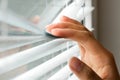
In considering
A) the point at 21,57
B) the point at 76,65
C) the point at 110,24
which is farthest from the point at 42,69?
the point at 110,24

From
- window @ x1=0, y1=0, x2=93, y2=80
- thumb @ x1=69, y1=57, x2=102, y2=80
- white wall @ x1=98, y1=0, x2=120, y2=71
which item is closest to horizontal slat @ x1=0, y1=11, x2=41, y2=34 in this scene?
window @ x1=0, y1=0, x2=93, y2=80

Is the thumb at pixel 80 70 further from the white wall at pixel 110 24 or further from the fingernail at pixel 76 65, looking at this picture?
the white wall at pixel 110 24

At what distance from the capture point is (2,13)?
16.9 inches

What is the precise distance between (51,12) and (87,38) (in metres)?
0.28

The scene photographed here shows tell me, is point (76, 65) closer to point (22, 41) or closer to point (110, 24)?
point (22, 41)

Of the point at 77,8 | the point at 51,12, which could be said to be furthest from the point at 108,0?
the point at 51,12

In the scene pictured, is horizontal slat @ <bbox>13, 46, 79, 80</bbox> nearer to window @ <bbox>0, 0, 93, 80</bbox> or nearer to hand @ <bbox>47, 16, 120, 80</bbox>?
window @ <bbox>0, 0, 93, 80</bbox>

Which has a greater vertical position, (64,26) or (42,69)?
(64,26)

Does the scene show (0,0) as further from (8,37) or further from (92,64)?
(92,64)

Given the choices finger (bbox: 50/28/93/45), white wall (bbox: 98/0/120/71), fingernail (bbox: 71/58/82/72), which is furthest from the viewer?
white wall (bbox: 98/0/120/71)

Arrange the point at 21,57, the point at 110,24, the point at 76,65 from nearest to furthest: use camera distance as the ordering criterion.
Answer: the point at 76,65 < the point at 21,57 < the point at 110,24

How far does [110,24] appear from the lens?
1.50 m

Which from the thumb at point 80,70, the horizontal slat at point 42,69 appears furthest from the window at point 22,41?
the thumb at point 80,70

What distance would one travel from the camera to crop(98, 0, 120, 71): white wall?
1483mm
